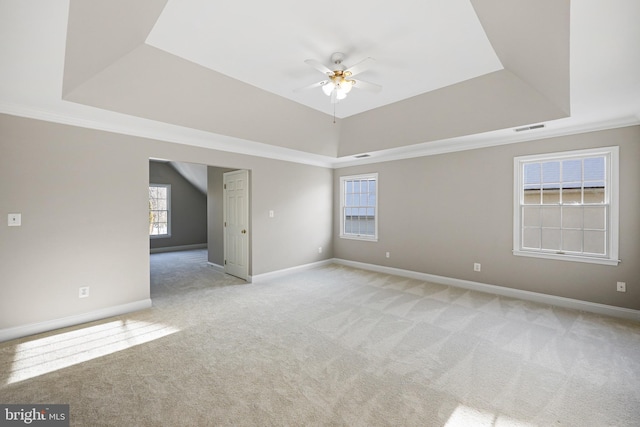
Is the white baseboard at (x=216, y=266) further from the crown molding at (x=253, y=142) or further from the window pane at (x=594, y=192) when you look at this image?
the window pane at (x=594, y=192)

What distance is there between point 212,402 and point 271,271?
3.46 meters

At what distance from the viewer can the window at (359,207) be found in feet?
20.2

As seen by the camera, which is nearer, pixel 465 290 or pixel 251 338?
pixel 251 338

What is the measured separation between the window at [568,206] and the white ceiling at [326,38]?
200cm

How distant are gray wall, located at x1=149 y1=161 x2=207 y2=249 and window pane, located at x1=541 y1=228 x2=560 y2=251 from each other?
31.4 ft

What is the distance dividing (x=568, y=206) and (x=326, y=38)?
4.13 meters

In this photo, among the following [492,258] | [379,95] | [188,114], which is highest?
[379,95]

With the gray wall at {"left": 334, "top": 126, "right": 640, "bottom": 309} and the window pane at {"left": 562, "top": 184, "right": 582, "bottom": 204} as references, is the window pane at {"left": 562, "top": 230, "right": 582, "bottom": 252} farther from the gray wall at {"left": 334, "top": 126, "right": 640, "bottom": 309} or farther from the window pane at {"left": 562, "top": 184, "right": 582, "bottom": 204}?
the window pane at {"left": 562, "top": 184, "right": 582, "bottom": 204}

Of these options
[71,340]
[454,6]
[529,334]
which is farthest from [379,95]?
[71,340]

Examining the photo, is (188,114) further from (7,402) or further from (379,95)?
(7,402)

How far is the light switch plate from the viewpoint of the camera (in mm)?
2922

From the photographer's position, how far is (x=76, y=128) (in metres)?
3.29

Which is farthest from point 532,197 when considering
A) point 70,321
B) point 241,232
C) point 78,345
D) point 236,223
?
point 70,321

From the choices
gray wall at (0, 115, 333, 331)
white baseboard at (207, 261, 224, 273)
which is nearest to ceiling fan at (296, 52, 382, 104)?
gray wall at (0, 115, 333, 331)
